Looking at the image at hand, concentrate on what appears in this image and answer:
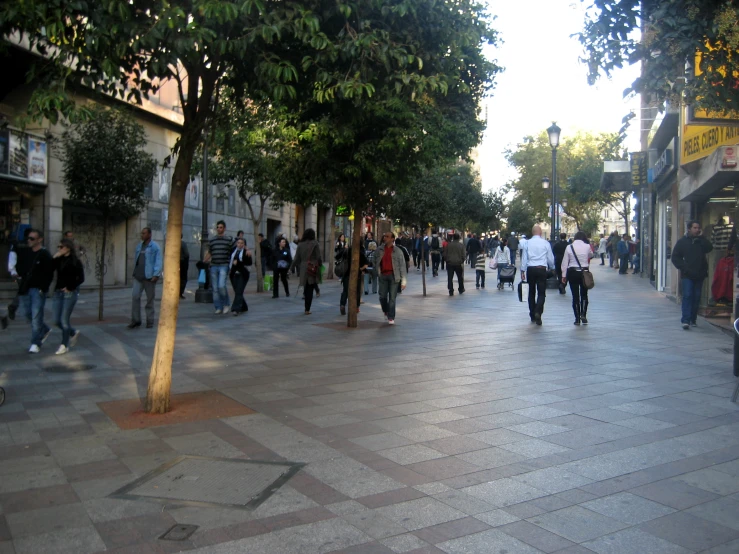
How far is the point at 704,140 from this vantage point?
46.4 ft

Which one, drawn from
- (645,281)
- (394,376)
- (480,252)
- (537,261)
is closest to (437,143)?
(537,261)

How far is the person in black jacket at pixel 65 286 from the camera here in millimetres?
10148

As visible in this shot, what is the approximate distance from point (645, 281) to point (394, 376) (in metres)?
21.9

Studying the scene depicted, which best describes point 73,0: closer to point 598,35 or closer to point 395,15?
point 395,15

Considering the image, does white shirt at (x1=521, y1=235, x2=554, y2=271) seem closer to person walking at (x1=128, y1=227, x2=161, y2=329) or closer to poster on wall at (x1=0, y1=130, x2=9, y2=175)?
person walking at (x1=128, y1=227, x2=161, y2=329)

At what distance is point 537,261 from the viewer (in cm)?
1359

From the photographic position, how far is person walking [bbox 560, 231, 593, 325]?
13383 mm

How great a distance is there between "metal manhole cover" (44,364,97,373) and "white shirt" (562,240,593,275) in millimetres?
8768

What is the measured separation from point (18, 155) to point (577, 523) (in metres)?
17.5

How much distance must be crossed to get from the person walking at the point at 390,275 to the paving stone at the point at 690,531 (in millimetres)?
9653

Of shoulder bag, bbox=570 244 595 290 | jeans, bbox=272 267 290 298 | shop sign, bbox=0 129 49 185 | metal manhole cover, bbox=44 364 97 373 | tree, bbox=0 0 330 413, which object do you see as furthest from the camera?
jeans, bbox=272 267 290 298

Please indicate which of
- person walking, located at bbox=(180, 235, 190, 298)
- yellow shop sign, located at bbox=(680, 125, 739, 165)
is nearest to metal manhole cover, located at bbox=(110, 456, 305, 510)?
yellow shop sign, located at bbox=(680, 125, 739, 165)

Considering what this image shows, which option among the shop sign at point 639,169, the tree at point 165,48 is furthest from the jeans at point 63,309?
the shop sign at point 639,169

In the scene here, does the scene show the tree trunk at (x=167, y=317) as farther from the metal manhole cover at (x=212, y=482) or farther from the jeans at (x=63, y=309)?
the jeans at (x=63, y=309)
